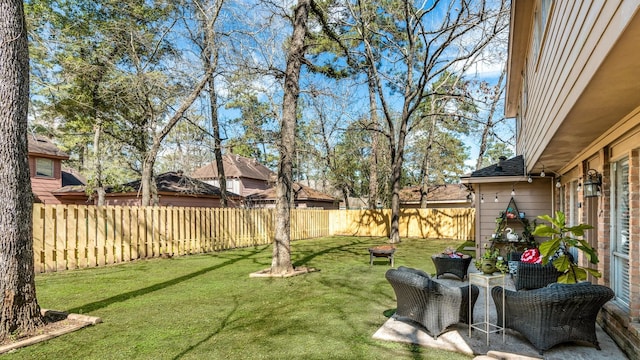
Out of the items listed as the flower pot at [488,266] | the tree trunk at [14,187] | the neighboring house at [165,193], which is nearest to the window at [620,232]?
the flower pot at [488,266]

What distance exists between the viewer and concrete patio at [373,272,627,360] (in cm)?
351

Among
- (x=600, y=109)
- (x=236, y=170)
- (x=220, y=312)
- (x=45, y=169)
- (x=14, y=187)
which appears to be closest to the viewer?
(x=600, y=109)

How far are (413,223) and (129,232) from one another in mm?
13192

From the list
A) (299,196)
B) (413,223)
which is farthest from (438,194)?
(299,196)

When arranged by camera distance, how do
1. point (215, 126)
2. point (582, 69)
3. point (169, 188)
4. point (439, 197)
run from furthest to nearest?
point (439, 197)
point (169, 188)
point (215, 126)
point (582, 69)

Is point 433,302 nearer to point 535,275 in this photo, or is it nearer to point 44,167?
point 535,275

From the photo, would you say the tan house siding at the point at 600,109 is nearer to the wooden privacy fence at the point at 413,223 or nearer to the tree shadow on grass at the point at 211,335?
the tree shadow on grass at the point at 211,335

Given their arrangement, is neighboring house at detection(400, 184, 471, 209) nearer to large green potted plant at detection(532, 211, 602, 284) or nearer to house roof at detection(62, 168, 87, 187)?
house roof at detection(62, 168, 87, 187)

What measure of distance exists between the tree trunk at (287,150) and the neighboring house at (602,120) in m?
4.31

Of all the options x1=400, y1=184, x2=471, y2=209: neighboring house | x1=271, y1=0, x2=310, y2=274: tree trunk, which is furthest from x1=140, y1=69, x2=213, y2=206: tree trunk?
x1=400, y1=184, x2=471, y2=209: neighboring house

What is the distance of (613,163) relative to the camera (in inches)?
168

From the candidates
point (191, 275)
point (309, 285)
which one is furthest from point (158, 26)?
point (309, 285)

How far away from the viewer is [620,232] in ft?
13.4

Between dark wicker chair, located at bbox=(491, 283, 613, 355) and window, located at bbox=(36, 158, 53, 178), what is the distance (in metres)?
20.5
